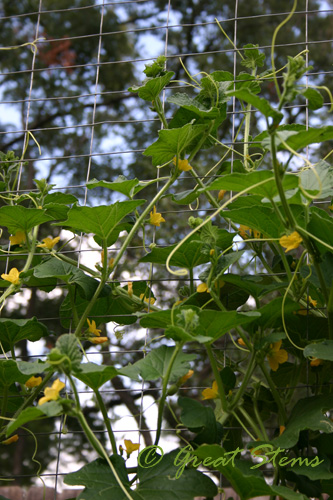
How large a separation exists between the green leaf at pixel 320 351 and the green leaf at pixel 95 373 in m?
0.23

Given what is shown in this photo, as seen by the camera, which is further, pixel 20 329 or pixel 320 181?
pixel 20 329

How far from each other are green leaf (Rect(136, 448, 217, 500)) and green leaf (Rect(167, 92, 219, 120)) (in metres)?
0.45

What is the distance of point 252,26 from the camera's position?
3008 mm

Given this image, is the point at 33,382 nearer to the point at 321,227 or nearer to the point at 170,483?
the point at 170,483

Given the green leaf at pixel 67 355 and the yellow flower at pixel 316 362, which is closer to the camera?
the green leaf at pixel 67 355

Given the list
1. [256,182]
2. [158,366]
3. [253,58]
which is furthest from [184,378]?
[253,58]

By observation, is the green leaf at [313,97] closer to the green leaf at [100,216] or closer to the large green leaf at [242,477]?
the green leaf at [100,216]

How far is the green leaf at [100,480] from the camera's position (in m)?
0.78

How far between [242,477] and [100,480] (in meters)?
0.16

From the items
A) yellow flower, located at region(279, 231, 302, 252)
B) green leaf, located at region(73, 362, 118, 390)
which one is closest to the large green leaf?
green leaf, located at region(73, 362, 118, 390)

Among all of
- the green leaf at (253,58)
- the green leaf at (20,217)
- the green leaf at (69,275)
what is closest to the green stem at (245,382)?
the green leaf at (69,275)

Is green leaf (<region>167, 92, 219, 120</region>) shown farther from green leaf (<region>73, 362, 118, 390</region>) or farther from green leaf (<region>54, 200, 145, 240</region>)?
green leaf (<region>73, 362, 118, 390</region>)

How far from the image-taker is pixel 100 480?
803mm

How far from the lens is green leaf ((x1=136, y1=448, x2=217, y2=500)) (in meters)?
0.79
